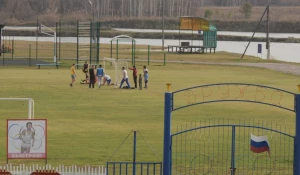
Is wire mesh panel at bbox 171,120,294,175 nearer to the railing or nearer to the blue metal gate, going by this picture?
the blue metal gate

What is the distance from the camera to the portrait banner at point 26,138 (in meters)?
23.1

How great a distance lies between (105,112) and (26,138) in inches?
589

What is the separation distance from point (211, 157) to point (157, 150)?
5.86ft

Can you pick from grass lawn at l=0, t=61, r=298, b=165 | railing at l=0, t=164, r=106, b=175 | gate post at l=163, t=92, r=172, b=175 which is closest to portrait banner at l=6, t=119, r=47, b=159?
railing at l=0, t=164, r=106, b=175

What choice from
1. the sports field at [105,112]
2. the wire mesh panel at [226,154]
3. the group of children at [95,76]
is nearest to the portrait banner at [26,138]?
the sports field at [105,112]

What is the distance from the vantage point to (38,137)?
76.0 ft

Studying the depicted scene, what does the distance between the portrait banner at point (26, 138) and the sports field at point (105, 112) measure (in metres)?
2.17

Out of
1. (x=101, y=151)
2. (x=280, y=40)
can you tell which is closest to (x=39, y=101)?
(x=101, y=151)

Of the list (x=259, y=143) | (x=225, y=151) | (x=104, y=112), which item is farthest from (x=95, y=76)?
(x=259, y=143)

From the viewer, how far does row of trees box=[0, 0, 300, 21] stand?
165 metres

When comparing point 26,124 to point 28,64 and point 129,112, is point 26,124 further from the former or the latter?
point 28,64

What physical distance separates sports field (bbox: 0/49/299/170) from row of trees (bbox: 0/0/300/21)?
102 m

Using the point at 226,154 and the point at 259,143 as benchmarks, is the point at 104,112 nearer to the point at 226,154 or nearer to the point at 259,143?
the point at 226,154

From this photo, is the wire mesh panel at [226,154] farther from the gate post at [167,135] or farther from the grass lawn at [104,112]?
the grass lawn at [104,112]
